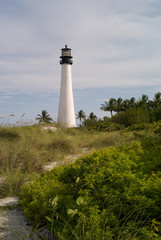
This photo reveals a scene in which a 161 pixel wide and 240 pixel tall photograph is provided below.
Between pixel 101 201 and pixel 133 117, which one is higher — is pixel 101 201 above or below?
below

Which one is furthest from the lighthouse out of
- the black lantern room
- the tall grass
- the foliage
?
the foliage

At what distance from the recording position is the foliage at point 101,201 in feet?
8.37

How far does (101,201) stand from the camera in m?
3.09

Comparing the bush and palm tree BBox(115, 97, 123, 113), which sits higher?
palm tree BBox(115, 97, 123, 113)

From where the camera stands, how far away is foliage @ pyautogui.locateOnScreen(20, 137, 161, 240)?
8.37 feet

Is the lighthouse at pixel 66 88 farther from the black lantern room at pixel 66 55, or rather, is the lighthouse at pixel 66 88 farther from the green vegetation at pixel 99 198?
the green vegetation at pixel 99 198

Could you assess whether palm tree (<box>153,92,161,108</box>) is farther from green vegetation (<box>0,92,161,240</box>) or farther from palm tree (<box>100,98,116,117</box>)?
green vegetation (<box>0,92,161,240</box>)

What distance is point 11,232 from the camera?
3.07 meters

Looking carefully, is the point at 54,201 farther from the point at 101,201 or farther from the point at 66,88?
the point at 66,88

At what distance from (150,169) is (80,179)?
4.00 feet

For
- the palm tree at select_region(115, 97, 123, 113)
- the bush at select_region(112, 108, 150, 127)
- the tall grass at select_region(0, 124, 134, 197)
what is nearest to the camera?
the tall grass at select_region(0, 124, 134, 197)

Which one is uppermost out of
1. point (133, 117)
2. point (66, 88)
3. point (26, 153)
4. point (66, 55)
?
point (66, 55)

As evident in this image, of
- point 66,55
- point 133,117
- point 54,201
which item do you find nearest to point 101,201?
point 54,201

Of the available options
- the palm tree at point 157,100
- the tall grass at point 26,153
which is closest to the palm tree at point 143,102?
the palm tree at point 157,100
